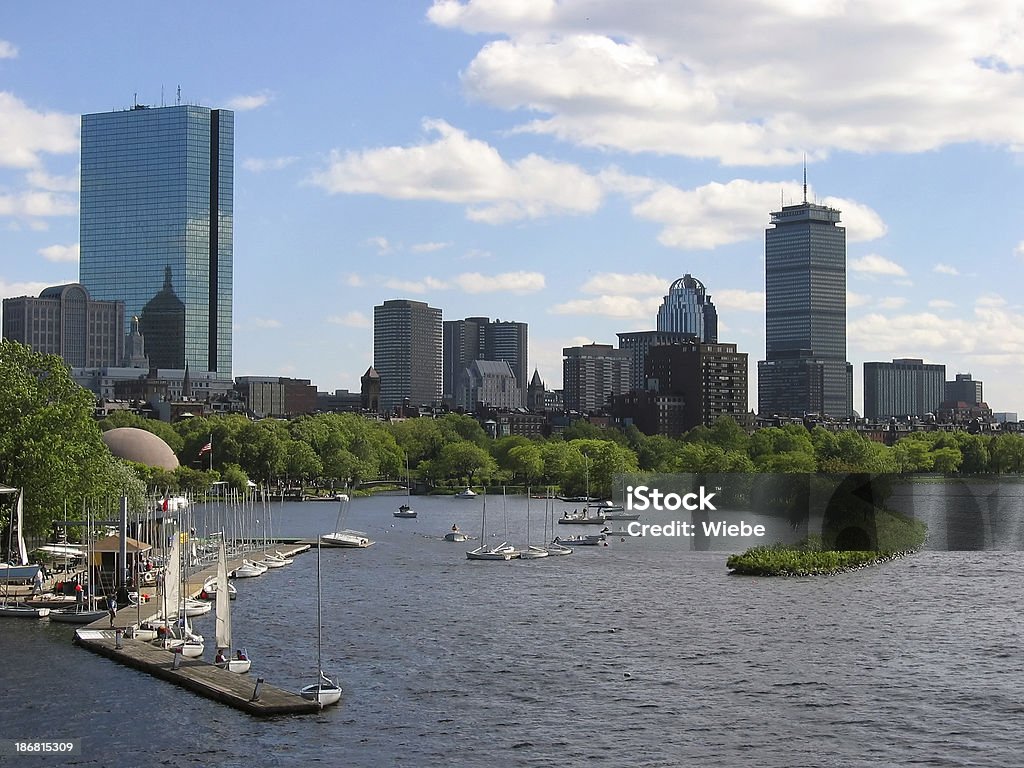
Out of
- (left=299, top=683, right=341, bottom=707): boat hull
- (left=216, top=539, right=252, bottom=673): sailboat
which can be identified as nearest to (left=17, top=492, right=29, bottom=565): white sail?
(left=216, top=539, right=252, bottom=673): sailboat

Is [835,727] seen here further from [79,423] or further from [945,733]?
[79,423]

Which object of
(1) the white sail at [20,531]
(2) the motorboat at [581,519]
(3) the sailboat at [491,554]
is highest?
(1) the white sail at [20,531]

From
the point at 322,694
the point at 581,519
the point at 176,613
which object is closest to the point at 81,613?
the point at 176,613

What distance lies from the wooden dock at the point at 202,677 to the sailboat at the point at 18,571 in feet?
30.5

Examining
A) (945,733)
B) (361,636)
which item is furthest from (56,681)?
(945,733)

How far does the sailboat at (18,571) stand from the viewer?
81.8 metres

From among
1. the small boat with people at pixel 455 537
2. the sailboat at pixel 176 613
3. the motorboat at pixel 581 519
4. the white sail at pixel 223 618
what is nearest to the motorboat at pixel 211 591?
the sailboat at pixel 176 613

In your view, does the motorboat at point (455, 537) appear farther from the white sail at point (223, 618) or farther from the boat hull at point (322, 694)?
the boat hull at point (322, 694)

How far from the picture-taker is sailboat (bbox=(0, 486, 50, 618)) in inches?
3221

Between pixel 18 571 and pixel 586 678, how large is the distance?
137ft

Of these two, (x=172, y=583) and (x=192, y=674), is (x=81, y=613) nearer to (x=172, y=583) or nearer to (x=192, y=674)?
(x=172, y=583)

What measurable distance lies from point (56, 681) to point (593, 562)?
64.9m

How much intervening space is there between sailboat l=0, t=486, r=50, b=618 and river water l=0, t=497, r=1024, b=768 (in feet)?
11.1

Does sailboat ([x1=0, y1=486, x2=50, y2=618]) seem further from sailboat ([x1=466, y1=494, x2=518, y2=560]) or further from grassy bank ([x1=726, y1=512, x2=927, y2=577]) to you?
grassy bank ([x1=726, y1=512, x2=927, y2=577])
